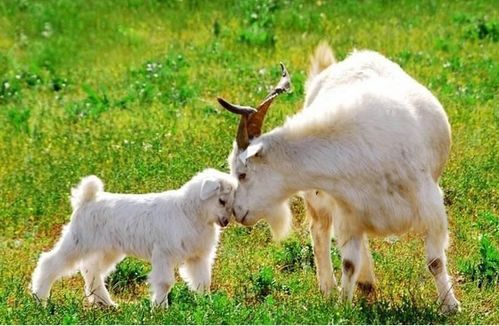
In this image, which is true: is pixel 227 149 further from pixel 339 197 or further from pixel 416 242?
pixel 339 197

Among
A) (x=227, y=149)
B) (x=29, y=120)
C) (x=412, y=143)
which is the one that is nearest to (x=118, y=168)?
(x=227, y=149)

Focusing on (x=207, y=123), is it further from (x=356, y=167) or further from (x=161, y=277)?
(x=356, y=167)

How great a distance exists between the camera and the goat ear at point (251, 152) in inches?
338

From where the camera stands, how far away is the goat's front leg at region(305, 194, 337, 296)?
999cm

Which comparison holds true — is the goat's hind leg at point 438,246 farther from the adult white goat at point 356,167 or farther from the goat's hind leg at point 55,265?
the goat's hind leg at point 55,265

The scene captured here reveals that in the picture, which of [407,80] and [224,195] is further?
[407,80]

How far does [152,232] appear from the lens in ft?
29.5

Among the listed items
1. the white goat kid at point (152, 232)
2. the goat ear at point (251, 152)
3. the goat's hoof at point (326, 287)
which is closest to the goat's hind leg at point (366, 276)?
the goat's hoof at point (326, 287)

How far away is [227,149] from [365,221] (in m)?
4.48

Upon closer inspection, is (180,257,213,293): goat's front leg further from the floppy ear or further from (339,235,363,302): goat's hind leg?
(339,235,363,302): goat's hind leg

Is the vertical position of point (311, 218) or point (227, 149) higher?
point (311, 218)

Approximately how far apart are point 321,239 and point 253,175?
1.45m

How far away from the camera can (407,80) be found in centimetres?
962

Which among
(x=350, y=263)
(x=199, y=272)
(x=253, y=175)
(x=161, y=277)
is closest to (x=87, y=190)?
(x=161, y=277)
